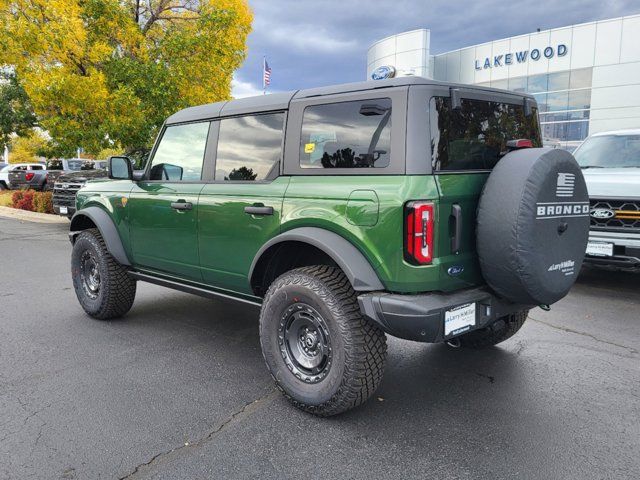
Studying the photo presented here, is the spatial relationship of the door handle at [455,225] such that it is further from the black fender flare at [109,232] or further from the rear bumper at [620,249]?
the rear bumper at [620,249]

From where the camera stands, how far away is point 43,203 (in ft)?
51.8

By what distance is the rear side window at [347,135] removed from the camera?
9.64 ft

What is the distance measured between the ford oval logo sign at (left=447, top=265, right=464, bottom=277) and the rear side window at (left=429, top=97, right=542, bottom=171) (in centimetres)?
56

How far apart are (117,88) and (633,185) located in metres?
11.2

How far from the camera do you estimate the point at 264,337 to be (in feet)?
10.9

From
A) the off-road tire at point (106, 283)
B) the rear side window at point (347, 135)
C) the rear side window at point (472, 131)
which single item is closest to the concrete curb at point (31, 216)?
the off-road tire at point (106, 283)

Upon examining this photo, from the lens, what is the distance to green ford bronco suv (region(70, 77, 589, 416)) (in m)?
2.78

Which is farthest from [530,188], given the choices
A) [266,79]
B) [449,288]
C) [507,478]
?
[266,79]

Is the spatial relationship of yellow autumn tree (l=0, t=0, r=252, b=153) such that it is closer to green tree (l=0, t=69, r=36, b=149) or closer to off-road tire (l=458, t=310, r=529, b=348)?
green tree (l=0, t=69, r=36, b=149)

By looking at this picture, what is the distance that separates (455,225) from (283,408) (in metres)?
1.57

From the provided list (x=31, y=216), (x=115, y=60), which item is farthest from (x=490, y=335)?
(x=31, y=216)

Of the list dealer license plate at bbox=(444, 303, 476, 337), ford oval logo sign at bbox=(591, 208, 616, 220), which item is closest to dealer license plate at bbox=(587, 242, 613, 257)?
ford oval logo sign at bbox=(591, 208, 616, 220)

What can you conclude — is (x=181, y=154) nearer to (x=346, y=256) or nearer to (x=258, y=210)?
(x=258, y=210)

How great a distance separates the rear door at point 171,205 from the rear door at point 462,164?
1951 millimetres
